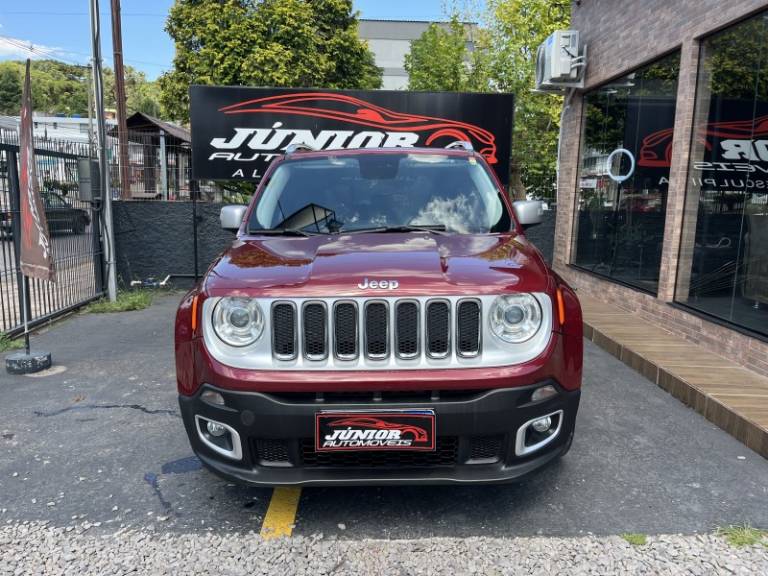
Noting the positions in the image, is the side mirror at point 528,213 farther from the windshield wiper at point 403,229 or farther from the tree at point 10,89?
the tree at point 10,89

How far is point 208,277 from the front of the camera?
2885 millimetres

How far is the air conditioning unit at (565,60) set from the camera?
9.28m

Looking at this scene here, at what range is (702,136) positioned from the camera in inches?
253

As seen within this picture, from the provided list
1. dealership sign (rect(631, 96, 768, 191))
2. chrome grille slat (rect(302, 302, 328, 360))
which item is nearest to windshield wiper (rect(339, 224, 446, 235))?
chrome grille slat (rect(302, 302, 328, 360))

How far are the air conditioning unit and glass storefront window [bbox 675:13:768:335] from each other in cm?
302

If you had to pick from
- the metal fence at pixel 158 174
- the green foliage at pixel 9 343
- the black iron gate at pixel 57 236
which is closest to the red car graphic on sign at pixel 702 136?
the metal fence at pixel 158 174

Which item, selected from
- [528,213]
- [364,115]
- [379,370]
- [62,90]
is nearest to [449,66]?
[364,115]

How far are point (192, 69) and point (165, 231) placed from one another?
47.1 feet

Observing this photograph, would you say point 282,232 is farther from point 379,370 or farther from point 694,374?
point 694,374

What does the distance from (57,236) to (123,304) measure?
1338mm

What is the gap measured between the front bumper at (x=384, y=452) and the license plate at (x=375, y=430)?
0.03 meters

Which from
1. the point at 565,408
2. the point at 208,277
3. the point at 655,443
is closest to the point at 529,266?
the point at 565,408

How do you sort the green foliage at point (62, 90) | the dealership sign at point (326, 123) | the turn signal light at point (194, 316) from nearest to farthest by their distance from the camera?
the turn signal light at point (194, 316)
the dealership sign at point (326, 123)
the green foliage at point (62, 90)

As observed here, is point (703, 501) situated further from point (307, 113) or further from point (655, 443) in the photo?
point (307, 113)
